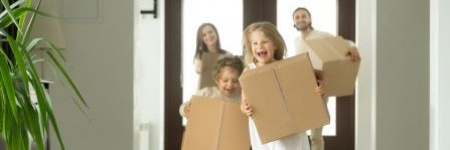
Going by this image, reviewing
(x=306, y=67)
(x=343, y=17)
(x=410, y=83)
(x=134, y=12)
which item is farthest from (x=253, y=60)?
(x=343, y=17)

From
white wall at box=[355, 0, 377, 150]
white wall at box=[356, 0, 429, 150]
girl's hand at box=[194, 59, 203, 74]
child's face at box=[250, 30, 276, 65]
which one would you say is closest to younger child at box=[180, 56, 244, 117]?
child's face at box=[250, 30, 276, 65]

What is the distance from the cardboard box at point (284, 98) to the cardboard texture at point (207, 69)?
1.20 m

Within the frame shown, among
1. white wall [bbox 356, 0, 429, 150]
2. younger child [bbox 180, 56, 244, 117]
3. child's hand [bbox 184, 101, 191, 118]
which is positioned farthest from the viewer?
white wall [bbox 356, 0, 429, 150]

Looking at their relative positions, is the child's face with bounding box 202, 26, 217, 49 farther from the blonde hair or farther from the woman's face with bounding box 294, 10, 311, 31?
the blonde hair

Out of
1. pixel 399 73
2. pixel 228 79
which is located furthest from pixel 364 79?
pixel 228 79

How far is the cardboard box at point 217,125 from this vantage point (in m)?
2.74

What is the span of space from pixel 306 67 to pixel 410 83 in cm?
141

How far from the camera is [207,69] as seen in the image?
3.70 metres

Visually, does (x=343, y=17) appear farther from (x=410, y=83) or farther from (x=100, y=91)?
(x=100, y=91)

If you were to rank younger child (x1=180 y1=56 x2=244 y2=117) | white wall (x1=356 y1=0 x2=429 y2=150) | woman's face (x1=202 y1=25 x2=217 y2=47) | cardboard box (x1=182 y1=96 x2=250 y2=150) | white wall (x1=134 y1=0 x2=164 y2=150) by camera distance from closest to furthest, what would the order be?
cardboard box (x1=182 y1=96 x2=250 y2=150) < younger child (x1=180 y1=56 x2=244 y2=117) < white wall (x1=356 y1=0 x2=429 y2=150) < woman's face (x1=202 y1=25 x2=217 y2=47) < white wall (x1=134 y1=0 x2=164 y2=150)

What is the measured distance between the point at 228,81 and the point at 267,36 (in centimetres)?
52

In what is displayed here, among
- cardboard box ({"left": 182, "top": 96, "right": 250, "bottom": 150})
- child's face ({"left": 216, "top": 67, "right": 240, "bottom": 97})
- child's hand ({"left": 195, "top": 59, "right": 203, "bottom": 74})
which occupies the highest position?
child's hand ({"left": 195, "top": 59, "right": 203, "bottom": 74})

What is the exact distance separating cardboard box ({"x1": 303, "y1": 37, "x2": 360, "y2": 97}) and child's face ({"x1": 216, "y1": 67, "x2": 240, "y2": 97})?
50 centimetres

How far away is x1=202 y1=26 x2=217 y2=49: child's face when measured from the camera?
3990 mm
